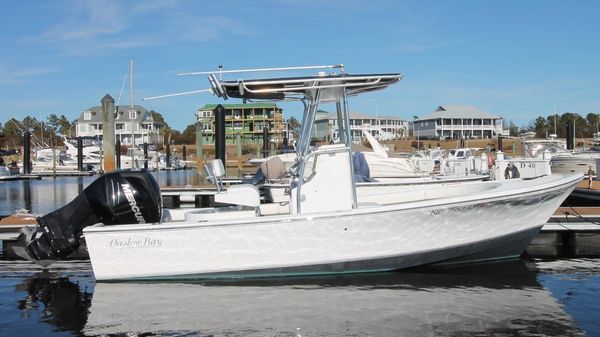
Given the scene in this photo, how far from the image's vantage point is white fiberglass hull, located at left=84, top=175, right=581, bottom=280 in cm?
857

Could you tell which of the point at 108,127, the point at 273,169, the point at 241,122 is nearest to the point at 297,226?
the point at 273,169

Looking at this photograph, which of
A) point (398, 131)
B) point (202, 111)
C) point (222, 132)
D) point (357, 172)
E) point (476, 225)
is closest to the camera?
point (476, 225)

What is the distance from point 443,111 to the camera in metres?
106

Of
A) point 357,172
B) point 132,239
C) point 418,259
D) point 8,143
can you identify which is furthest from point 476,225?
point 8,143

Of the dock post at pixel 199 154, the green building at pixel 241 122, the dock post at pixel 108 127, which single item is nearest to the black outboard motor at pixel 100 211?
the dock post at pixel 108 127

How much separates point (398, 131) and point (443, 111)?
17.7 metres

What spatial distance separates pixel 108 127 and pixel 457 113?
90660 mm

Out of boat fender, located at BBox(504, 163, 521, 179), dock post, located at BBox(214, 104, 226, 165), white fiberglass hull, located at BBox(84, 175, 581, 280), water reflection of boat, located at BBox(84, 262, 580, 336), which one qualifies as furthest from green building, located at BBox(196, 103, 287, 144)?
water reflection of boat, located at BBox(84, 262, 580, 336)

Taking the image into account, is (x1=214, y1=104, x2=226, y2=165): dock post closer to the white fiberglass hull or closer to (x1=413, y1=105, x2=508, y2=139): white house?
the white fiberglass hull

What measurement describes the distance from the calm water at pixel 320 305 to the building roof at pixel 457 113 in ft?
318

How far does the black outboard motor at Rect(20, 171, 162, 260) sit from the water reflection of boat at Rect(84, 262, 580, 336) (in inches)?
33.8

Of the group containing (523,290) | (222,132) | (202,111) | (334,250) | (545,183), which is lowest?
(523,290)

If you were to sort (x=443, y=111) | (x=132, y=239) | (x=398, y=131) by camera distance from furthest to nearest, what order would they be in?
(x=398, y=131), (x=443, y=111), (x=132, y=239)

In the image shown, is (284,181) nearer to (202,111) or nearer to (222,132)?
(222,132)
